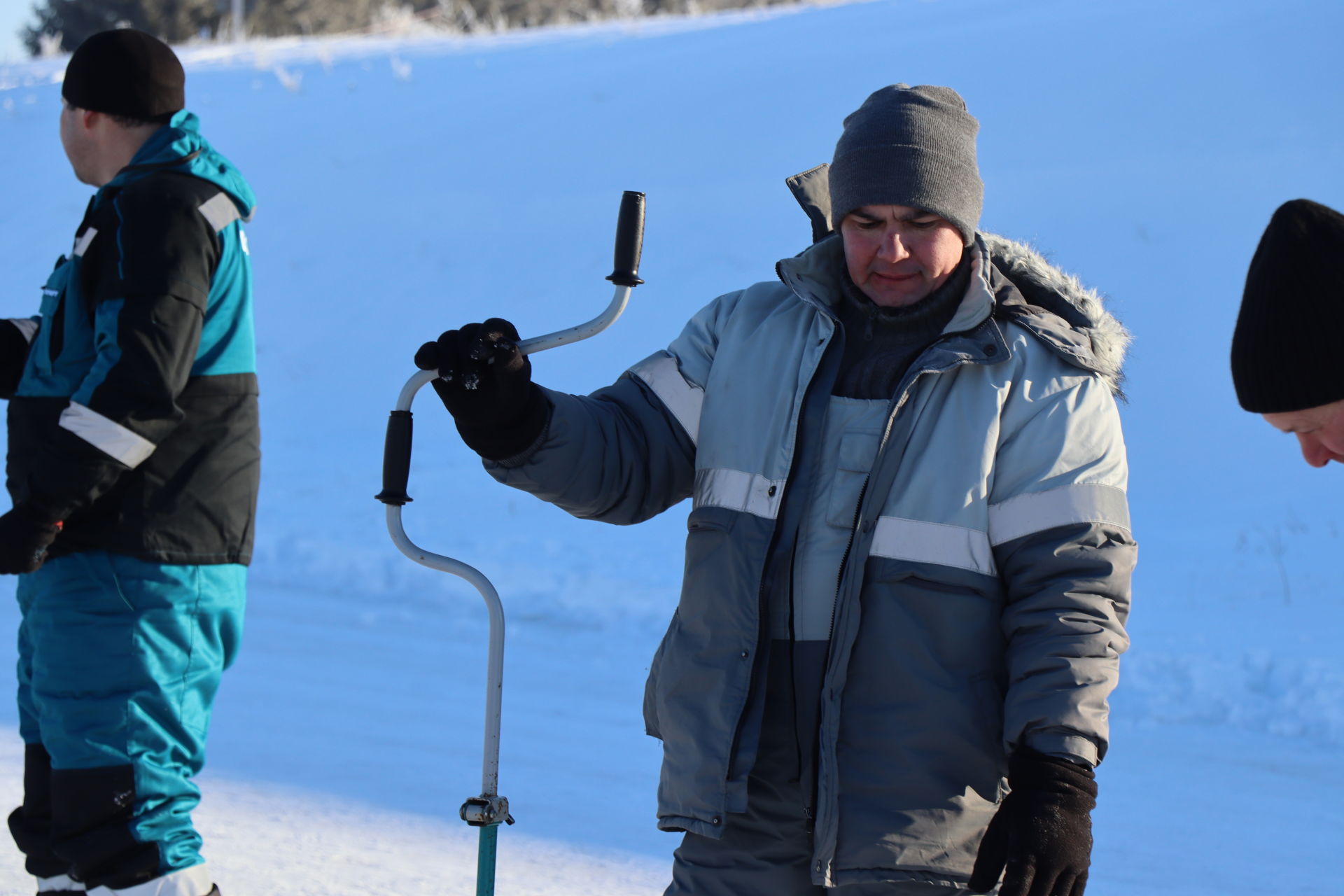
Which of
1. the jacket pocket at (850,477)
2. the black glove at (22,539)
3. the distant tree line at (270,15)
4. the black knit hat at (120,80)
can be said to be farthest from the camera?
the distant tree line at (270,15)

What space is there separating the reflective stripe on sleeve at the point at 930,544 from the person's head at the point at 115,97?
6.70ft

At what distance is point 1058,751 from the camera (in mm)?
2092

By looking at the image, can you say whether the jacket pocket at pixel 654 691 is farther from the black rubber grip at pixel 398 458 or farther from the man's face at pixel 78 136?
the man's face at pixel 78 136

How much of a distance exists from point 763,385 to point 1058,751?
762 millimetres

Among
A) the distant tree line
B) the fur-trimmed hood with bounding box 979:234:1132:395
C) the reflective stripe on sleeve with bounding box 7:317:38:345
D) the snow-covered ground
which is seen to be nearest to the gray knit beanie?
the fur-trimmed hood with bounding box 979:234:1132:395

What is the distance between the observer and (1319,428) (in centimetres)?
195

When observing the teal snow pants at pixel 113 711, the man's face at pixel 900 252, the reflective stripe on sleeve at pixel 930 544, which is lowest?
the teal snow pants at pixel 113 711

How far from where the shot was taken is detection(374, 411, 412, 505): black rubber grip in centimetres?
233

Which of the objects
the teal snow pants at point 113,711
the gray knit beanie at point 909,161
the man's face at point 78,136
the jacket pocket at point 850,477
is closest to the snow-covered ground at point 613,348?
the teal snow pants at point 113,711

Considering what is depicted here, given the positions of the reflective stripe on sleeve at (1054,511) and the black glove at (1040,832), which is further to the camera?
the reflective stripe on sleeve at (1054,511)

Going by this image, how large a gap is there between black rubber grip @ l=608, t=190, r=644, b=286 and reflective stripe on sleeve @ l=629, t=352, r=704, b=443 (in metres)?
0.15

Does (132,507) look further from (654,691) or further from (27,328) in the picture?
(654,691)

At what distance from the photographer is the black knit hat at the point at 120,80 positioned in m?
3.26

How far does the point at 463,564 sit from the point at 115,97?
1.60 metres
